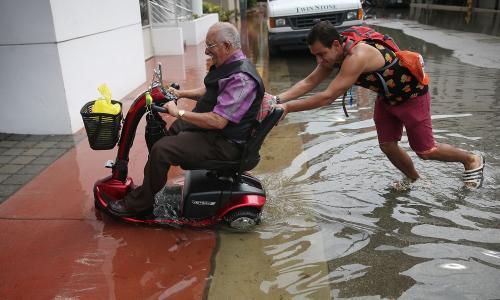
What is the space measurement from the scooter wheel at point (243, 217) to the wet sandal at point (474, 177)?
1.98 metres

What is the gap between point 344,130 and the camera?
5.96m

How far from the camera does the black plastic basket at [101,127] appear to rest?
3220mm

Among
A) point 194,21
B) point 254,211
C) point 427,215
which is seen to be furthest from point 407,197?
point 194,21

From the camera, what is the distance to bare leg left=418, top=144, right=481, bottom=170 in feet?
13.4

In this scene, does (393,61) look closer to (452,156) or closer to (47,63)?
(452,156)

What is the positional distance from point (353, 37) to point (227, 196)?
1564mm

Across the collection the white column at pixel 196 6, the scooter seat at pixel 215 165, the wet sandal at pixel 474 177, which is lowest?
the wet sandal at pixel 474 177

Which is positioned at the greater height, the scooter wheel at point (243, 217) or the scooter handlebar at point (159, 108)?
the scooter handlebar at point (159, 108)

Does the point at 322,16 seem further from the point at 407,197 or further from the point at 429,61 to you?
the point at 407,197

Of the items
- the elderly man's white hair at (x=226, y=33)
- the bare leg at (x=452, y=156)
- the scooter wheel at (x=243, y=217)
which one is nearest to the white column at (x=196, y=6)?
the bare leg at (x=452, y=156)

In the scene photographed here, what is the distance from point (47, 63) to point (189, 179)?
2817mm

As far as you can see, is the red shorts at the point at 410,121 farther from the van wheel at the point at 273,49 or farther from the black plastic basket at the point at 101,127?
the van wheel at the point at 273,49

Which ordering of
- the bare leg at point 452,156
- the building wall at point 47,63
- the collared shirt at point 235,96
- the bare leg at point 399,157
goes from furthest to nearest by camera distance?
the building wall at point 47,63 < the bare leg at point 399,157 < the bare leg at point 452,156 < the collared shirt at point 235,96

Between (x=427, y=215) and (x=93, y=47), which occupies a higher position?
(x=93, y=47)
